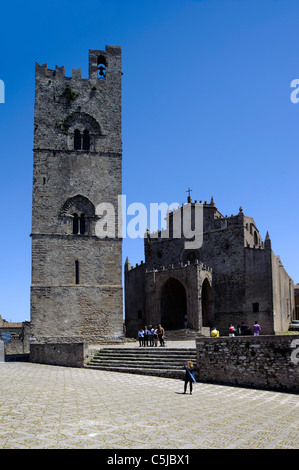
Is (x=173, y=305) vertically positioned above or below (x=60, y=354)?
above

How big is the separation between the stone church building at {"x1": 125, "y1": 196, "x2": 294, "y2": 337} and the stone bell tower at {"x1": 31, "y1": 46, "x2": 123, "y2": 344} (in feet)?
23.4

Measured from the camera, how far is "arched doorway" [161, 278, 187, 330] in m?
36.6

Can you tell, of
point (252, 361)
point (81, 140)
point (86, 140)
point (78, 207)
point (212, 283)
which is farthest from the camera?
point (212, 283)

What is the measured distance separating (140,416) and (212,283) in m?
27.0

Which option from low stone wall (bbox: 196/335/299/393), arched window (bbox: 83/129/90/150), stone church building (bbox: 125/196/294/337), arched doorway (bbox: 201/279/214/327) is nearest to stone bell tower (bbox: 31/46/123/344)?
arched window (bbox: 83/129/90/150)

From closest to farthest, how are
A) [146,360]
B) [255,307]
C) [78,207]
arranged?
1. [146,360]
2. [78,207]
3. [255,307]

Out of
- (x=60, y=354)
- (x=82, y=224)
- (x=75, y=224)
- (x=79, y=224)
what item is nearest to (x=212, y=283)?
(x=82, y=224)

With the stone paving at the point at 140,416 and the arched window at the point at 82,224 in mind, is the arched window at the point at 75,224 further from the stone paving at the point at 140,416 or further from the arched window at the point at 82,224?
the stone paving at the point at 140,416

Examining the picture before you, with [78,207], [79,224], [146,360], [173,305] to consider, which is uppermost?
[78,207]

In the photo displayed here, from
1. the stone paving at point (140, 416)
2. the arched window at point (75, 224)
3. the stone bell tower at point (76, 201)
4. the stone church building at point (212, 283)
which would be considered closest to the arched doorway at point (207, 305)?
the stone church building at point (212, 283)

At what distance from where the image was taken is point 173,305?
37.5m

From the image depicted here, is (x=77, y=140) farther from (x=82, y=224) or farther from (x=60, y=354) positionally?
(x=60, y=354)
